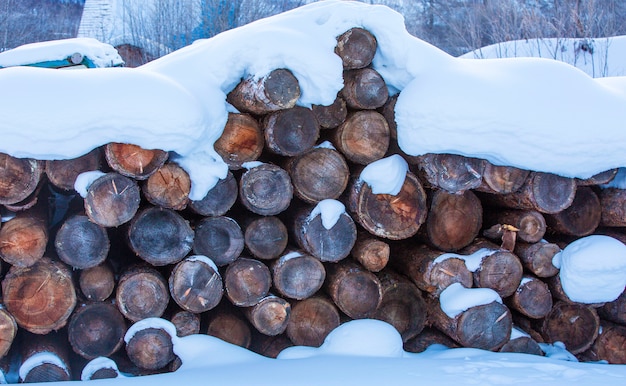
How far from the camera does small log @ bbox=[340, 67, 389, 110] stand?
300 cm

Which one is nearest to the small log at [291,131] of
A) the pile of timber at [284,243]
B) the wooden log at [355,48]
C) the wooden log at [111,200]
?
the pile of timber at [284,243]

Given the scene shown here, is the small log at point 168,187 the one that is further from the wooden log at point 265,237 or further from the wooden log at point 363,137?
the wooden log at point 363,137

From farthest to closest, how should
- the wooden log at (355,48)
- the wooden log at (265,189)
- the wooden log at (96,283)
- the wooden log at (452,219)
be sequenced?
the wooden log at (452,219) → the wooden log at (355,48) → the wooden log at (265,189) → the wooden log at (96,283)

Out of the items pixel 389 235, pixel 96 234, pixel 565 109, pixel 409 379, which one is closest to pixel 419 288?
pixel 389 235

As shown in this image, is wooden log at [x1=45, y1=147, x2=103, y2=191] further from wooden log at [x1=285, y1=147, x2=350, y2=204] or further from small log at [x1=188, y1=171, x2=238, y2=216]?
wooden log at [x1=285, y1=147, x2=350, y2=204]

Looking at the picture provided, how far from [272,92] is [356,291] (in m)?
1.13

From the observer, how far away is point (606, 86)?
3.22 meters

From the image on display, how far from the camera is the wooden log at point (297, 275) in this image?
2.93m

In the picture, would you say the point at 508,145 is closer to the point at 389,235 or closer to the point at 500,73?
the point at 500,73

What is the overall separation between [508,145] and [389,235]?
77cm

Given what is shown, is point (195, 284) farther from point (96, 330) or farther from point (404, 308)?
point (404, 308)

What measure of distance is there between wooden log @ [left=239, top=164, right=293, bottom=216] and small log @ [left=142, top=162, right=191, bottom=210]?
295mm

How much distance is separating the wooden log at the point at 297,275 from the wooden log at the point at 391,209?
345 millimetres

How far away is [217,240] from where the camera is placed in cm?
289
